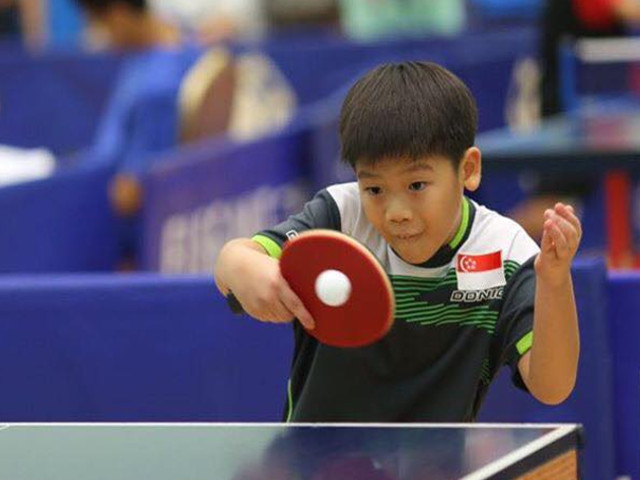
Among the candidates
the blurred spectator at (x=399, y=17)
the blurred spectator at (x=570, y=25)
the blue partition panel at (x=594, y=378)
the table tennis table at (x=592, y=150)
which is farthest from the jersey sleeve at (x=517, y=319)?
the blurred spectator at (x=399, y=17)

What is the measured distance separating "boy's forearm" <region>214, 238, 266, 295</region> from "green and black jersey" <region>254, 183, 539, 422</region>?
0.05 m

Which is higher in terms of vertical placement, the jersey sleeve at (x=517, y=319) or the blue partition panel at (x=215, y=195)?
the blue partition panel at (x=215, y=195)

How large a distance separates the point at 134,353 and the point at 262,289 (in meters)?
1.60

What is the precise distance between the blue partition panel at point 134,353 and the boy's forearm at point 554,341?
4.80ft

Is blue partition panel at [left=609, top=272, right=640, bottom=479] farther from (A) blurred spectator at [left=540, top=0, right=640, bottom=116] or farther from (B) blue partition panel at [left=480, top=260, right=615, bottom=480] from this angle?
(A) blurred spectator at [left=540, top=0, right=640, bottom=116]

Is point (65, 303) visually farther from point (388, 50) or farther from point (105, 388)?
point (388, 50)

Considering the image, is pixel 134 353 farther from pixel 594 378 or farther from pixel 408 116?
pixel 408 116

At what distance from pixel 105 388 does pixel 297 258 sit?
1.81 metres

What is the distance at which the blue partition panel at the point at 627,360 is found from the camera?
471 centimetres

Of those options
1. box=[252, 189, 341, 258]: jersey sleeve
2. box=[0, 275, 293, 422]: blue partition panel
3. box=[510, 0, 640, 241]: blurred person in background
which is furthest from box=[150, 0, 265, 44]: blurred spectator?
box=[252, 189, 341, 258]: jersey sleeve

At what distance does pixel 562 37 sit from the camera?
10.1 m

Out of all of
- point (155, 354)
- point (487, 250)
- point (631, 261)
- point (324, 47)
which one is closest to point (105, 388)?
point (155, 354)

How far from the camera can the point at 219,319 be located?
4.92 meters

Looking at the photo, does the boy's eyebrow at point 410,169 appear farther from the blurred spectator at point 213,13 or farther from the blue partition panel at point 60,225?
the blurred spectator at point 213,13
